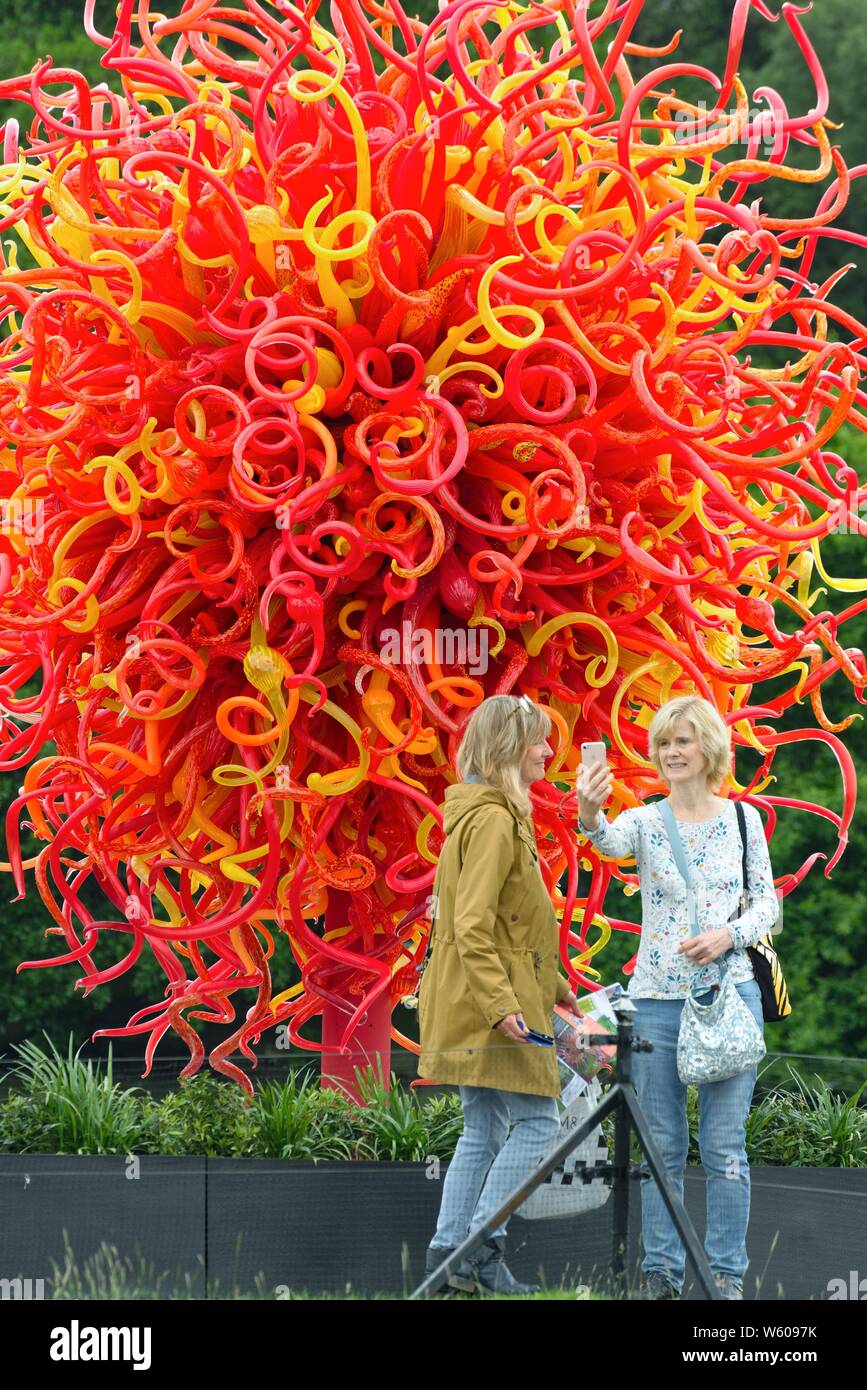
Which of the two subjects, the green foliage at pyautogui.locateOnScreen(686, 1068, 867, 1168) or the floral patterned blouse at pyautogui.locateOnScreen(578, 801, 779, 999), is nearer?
the floral patterned blouse at pyautogui.locateOnScreen(578, 801, 779, 999)

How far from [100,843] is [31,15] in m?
6.01

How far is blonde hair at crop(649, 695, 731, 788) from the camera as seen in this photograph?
2.84m

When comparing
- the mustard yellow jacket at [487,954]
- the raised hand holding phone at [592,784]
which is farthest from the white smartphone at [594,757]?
the mustard yellow jacket at [487,954]

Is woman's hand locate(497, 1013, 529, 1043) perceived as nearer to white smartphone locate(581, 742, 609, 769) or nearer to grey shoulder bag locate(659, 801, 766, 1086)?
grey shoulder bag locate(659, 801, 766, 1086)

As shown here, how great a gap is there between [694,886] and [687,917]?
0.05 metres

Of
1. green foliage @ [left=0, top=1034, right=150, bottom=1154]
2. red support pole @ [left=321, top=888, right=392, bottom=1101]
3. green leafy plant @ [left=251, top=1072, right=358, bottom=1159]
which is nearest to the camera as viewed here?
green leafy plant @ [left=251, top=1072, right=358, bottom=1159]

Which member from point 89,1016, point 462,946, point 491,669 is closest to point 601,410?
point 491,669

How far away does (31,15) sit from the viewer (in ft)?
27.1

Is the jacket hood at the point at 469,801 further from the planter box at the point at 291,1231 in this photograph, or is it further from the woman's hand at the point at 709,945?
the planter box at the point at 291,1231

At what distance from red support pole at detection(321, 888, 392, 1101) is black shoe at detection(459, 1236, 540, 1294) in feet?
2.78

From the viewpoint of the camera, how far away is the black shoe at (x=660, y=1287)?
253 cm

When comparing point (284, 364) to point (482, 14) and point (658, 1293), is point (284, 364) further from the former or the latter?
point (658, 1293)

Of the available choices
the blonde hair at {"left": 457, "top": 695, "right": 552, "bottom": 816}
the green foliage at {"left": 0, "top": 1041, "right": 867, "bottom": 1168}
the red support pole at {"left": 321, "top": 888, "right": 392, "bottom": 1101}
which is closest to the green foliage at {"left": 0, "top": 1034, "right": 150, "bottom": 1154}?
the green foliage at {"left": 0, "top": 1041, "right": 867, "bottom": 1168}

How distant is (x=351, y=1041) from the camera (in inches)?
136
